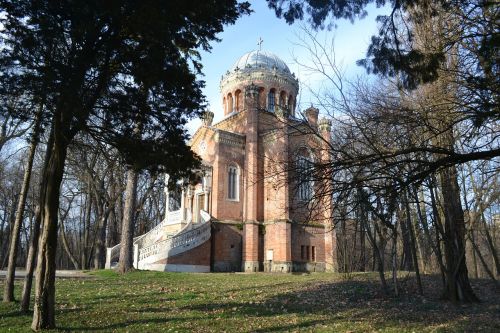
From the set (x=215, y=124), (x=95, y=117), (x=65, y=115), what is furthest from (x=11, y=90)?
(x=215, y=124)

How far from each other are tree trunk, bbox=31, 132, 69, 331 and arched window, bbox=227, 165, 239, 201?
21368mm

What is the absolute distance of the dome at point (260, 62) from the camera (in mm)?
35062

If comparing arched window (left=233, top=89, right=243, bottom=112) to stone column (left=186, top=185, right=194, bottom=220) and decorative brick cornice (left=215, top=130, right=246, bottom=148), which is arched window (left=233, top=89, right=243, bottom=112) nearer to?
decorative brick cornice (left=215, top=130, right=246, bottom=148)

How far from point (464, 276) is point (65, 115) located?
410 inches

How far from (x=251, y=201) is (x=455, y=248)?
57.2 ft

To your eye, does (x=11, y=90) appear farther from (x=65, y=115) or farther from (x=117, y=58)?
(x=117, y=58)

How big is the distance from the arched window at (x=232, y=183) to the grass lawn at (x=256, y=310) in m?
15.3

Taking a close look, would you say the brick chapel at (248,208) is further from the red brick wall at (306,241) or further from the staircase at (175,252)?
the staircase at (175,252)

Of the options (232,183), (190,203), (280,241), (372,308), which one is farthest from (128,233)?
(372,308)

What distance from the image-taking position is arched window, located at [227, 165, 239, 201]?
96.3 ft

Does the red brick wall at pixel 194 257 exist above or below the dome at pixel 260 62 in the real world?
below

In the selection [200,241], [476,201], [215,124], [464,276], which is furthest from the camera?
[215,124]

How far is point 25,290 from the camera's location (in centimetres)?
899

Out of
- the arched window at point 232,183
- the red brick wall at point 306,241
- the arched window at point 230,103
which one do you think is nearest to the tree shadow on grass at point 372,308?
the red brick wall at point 306,241
